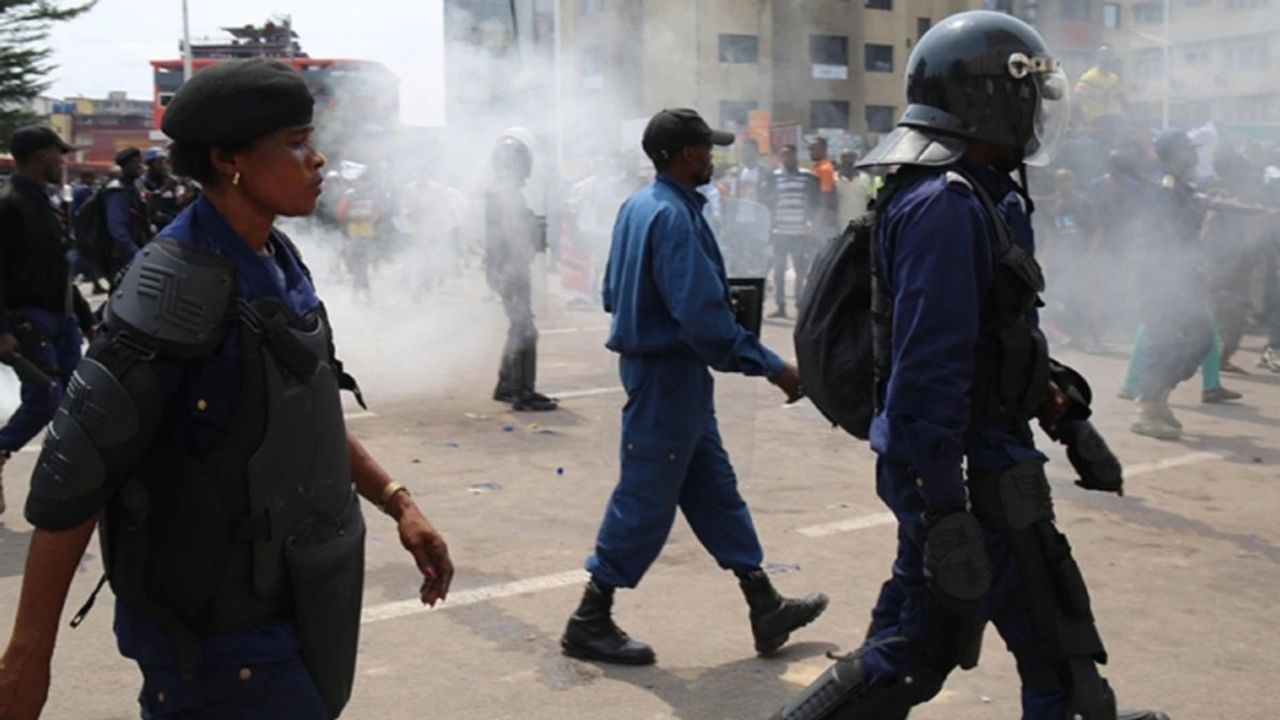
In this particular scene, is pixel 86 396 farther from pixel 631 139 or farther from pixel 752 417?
pixel 631 139

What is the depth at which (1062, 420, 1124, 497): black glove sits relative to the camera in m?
3.00

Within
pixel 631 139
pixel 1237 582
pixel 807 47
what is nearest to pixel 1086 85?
pixel 807 47

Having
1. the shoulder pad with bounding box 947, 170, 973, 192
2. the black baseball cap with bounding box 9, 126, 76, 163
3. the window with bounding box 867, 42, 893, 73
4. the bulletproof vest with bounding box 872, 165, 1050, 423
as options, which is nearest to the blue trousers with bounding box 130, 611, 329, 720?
the bulletproof vest with bounding box 872, 165, 1050, 423

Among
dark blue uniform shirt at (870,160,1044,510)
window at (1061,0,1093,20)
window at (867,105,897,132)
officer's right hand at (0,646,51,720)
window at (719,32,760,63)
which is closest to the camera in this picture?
officer's right hand at (0,646,51,720)

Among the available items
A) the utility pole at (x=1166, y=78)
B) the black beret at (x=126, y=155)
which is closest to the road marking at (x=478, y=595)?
the black beret at (x=126, y=155)

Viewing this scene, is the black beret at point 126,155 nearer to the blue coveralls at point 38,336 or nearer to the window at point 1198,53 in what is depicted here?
the blue coveralls at point 38,336

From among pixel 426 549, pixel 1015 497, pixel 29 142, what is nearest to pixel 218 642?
pixel 426 549

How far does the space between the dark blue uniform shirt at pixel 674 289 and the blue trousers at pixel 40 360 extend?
306cm

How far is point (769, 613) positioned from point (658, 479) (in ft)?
1.87

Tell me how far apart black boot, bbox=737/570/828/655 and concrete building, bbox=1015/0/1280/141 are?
6501 mm

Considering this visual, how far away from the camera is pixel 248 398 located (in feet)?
6.77

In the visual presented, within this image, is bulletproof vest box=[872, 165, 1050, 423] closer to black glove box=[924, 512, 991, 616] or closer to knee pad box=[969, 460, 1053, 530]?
knee pad box=[969, 460, 1053, 530]

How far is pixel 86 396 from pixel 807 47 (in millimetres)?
9727

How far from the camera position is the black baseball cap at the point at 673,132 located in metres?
4.34
